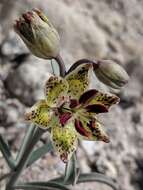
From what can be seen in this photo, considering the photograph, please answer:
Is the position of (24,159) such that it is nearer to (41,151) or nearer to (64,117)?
(41,151)

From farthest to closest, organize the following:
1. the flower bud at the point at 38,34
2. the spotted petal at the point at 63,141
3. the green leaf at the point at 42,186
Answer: the green leaf at the point at 42,186
the spotted petal at the point at 63,141
the flower bud at the point at 38,34

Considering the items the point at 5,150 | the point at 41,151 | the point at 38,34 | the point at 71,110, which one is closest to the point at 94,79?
the point at 41,151

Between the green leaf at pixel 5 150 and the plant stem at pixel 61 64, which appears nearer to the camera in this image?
the plant stem at pixel 61 64

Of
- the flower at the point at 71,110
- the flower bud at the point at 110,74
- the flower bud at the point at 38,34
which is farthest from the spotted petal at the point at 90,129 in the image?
the flower bud at the point at 38,34

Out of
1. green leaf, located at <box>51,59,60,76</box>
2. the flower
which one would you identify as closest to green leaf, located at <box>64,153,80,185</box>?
the flower

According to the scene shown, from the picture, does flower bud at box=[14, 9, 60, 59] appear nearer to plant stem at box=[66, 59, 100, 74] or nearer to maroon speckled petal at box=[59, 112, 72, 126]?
plant stem at box=[66, 59, 100, 74]

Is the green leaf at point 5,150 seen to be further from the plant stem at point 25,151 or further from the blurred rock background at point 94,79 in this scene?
the blurred rock background at point 94,79
